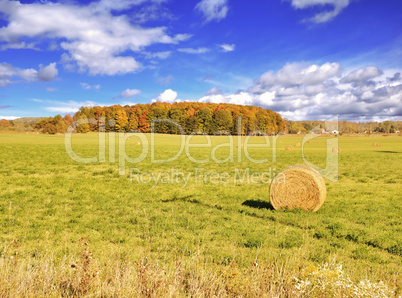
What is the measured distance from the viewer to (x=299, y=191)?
1108 centimetres

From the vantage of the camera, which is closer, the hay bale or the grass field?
the grass field

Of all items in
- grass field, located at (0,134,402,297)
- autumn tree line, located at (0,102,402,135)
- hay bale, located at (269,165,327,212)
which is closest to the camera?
grass field, located at (0,134,402,297)

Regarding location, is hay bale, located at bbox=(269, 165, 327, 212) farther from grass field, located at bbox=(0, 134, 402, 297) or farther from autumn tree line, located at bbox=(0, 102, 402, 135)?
autumn tree line, located at bbox=(0, 102, 402, 135)

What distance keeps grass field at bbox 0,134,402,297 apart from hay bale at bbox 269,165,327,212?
1.45 ft

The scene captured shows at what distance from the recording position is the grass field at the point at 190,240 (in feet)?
13.9

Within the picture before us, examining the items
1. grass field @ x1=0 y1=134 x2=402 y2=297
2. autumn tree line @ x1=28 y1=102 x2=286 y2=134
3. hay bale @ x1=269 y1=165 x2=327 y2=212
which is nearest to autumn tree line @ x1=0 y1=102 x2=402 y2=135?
autumn tree line @ x1=28 y1=102 x2=286 y2=134

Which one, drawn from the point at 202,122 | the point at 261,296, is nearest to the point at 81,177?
the point at 261,296

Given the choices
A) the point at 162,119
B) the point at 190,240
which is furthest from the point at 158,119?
the point at 190,240

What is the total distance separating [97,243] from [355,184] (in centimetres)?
1515

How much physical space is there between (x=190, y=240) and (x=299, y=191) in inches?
219

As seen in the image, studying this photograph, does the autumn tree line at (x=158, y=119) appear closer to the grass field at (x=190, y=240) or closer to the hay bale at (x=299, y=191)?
the grass field at (x=190, y=240)

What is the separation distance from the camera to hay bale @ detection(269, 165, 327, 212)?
10.9 m

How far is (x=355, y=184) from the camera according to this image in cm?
1634

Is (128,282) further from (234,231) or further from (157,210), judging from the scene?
(157,210)
